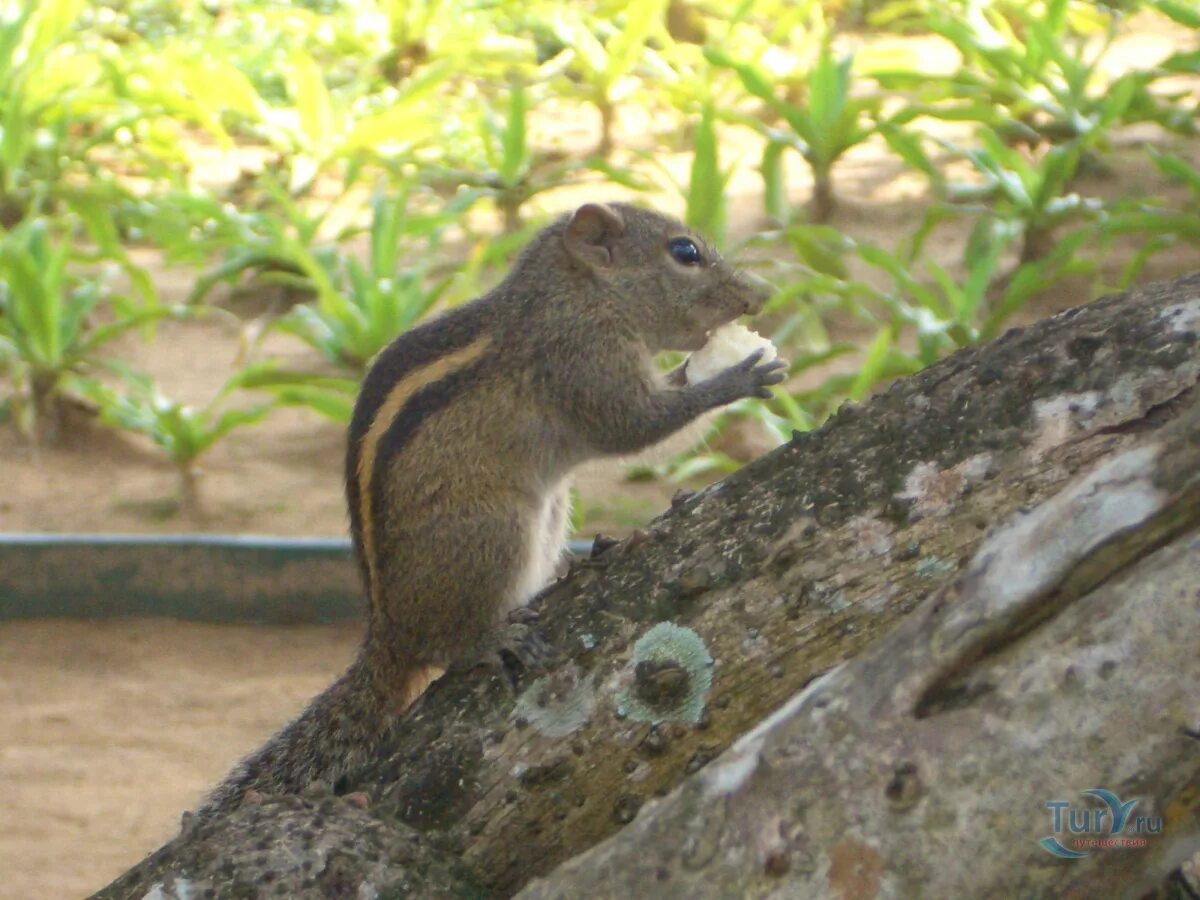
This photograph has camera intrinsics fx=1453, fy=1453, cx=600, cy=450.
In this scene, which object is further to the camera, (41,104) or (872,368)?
→ (41,104)

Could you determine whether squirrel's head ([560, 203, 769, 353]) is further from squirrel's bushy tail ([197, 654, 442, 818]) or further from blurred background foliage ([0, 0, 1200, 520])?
squirrel's bushy tail ([197, 654, 442, 818])

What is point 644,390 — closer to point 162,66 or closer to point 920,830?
point 920,830

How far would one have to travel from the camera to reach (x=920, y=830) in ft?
4.72

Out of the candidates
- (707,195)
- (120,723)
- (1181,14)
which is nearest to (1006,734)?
(120,723)

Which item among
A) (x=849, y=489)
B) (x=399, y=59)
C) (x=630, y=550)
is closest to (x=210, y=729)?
(x=630, y=550)

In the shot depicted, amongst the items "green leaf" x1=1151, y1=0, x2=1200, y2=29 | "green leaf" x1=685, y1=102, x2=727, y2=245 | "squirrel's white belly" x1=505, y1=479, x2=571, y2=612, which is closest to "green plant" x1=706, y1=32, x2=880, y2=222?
"green leaf" x1=685, y1=102, x2=727, y2=245

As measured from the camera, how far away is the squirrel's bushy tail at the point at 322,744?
247 centimetres

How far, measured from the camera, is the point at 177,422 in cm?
481

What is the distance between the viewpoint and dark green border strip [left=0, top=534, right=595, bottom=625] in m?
4.38

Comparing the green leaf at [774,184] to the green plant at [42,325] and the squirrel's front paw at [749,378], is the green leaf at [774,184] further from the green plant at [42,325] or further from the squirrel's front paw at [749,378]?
the squirrel's front paw at [749,378]

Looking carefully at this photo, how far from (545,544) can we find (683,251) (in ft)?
2.56

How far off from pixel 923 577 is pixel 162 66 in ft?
20.8

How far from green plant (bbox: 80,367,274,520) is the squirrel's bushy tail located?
2.33 meters

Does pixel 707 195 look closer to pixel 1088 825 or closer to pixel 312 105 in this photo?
pixel 312 105
